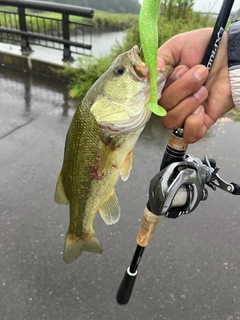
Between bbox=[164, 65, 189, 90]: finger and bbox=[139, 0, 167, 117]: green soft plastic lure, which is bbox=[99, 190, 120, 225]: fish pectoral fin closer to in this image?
bbox=[164, 65, 189, 90]: finger

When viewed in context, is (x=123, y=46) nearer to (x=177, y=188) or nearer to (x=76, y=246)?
(x=76, y=246)

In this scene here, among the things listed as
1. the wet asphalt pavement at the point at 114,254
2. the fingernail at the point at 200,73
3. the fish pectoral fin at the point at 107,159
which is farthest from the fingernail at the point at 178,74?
the wet asphalt pavement at the point at 114,254

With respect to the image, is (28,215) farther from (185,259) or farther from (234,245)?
(234,245)

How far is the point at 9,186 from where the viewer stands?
12.6ft

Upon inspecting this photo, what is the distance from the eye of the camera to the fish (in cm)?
150

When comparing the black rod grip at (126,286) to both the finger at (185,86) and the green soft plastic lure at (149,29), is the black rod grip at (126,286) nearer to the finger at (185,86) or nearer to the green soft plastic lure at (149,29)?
the finger at (185,86)

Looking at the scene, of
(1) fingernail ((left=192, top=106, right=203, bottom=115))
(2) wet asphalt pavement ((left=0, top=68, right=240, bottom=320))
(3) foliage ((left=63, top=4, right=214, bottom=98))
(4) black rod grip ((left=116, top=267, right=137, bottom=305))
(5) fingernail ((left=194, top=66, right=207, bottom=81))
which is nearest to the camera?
(5) fingernail ((left=194, top=66, right=207, bottom=81))

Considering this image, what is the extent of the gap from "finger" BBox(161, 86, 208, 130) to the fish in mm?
115

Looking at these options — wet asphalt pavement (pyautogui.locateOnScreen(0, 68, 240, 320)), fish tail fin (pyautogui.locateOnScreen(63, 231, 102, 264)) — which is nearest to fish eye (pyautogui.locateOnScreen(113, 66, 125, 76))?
fish tail fin (pyautogui.locateOnScreen(63, 231, 102, 264))

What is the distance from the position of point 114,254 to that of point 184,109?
6.40 feet

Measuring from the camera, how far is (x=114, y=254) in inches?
121

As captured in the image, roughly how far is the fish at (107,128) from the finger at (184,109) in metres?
0.12

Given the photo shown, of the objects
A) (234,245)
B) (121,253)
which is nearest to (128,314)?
(121,253)

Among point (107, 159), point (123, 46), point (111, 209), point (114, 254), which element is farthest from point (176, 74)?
point (123, 46)
